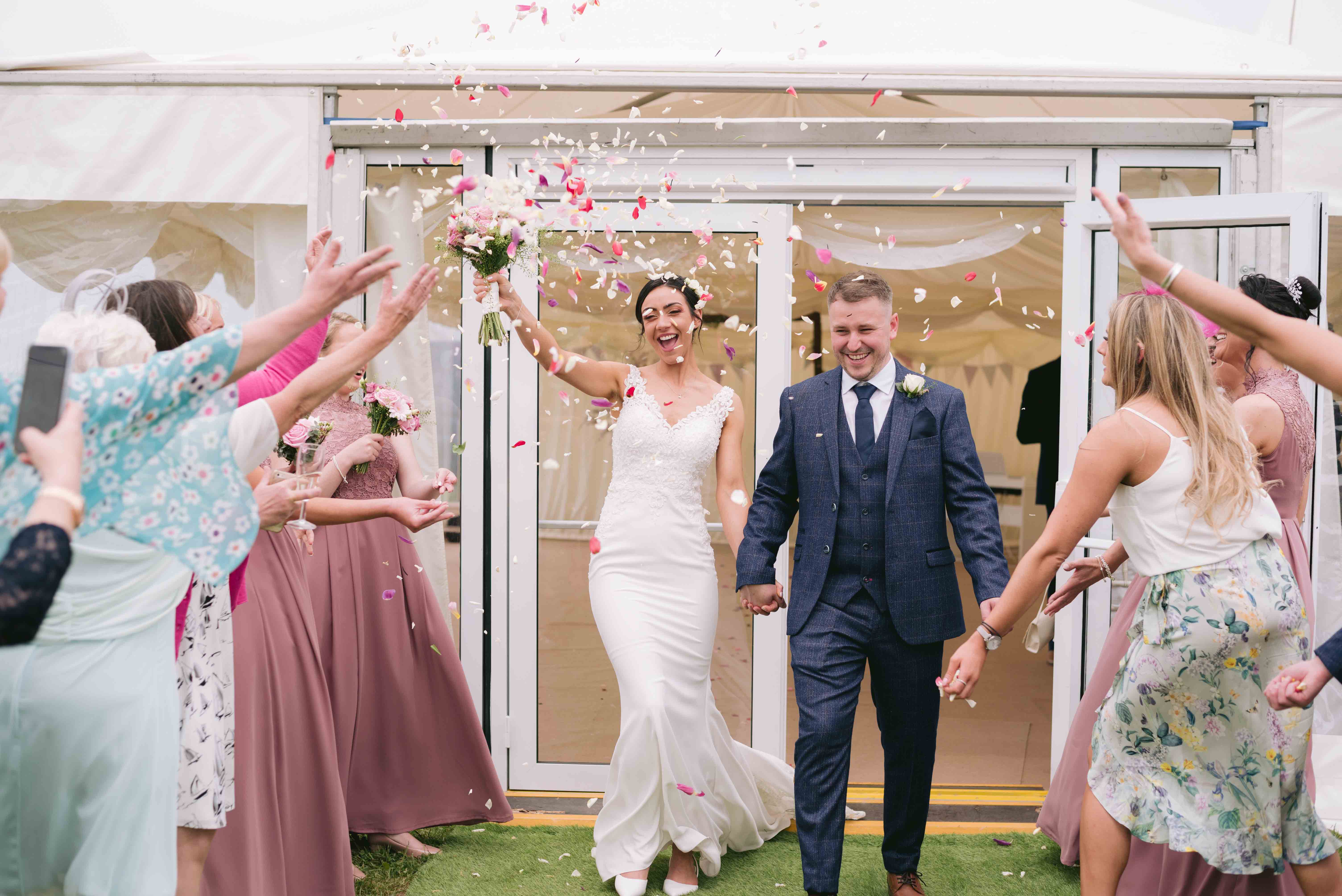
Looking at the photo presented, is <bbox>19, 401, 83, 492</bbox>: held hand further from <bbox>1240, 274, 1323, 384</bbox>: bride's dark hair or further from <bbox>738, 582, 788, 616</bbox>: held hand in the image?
<bbox>1240, 274, 1323, 384</bbox>: bride's dark hair

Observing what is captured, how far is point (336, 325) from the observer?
369cm

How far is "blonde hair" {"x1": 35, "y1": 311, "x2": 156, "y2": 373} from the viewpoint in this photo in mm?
1903

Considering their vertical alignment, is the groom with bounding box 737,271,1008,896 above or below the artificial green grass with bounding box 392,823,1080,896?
above

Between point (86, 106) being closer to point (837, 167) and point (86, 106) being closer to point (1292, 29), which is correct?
point (837, 167)

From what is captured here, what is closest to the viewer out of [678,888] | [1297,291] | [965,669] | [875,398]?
[965,669]

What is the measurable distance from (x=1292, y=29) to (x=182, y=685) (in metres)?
5.19

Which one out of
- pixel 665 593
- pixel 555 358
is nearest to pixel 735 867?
pixel 665 593

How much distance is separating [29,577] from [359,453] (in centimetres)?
206

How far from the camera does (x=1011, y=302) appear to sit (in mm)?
10445

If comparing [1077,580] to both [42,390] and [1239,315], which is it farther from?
[42,390]

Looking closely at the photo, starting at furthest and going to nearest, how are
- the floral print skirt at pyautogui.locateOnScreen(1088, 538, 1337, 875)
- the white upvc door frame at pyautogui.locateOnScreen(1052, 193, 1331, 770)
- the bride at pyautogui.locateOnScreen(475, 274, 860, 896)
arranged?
the white upvc door frame at pyautogui.locateOnScreen(1052, 193, 1331, 770) < the bride at pyautogui.locateOnScreen(475, 274, 860, 896) < the floral print skirt at pyautogui.locateOnScreen(1088, 538, 1337, 875)

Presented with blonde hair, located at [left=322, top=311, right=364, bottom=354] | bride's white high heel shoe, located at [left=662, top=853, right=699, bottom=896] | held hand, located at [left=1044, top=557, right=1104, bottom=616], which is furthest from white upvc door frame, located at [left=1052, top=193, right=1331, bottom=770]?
blonde hair, located at [left=322, top=311, right=364, bottom=354]

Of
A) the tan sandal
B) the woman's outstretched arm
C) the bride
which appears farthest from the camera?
the tan sandal

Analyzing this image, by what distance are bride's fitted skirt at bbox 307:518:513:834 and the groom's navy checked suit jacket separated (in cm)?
122
